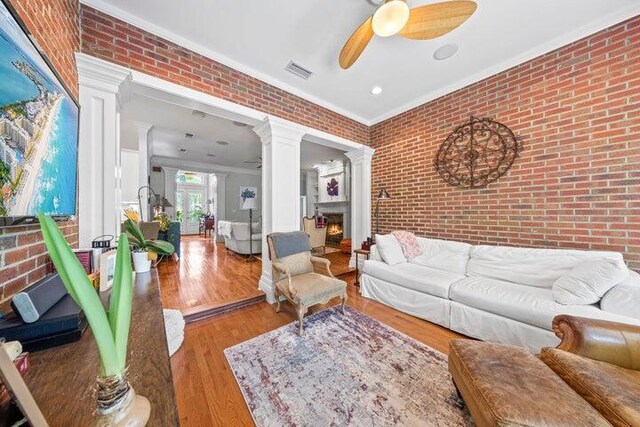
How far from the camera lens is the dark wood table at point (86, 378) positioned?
→ 53 cm

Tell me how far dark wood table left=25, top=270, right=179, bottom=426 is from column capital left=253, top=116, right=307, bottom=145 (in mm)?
2297

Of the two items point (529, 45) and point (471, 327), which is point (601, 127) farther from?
point (471, 327)

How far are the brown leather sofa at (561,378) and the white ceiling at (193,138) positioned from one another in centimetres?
412

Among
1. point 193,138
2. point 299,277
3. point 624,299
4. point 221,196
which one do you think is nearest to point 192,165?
A: point 221,196

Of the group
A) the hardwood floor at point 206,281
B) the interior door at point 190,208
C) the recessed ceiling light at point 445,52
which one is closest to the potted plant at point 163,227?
the hardwood floor at point 206,281

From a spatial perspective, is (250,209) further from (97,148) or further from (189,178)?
(189,178)

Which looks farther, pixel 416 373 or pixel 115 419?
pixel 416 373

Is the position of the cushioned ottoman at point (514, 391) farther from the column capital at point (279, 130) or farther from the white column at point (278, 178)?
the column capital at point (279, 130)

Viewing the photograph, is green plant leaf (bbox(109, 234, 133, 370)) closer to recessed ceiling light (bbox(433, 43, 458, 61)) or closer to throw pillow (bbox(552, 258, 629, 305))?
throw pillow (bbox(552, 258, 629, 305))

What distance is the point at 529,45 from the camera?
2205mm

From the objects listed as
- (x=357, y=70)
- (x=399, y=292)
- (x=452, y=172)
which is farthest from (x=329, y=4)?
(x=399, y=292)

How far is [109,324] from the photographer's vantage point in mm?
548

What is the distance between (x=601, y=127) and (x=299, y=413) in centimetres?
332

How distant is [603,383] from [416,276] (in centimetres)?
145
